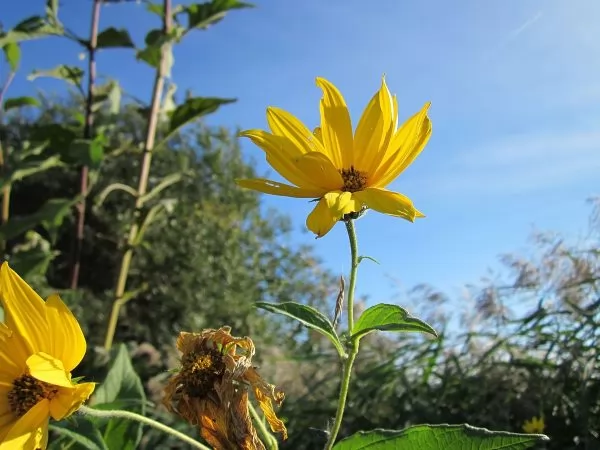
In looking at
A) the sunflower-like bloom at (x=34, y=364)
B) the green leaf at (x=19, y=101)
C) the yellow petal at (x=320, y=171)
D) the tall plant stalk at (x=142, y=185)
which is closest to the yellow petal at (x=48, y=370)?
the sunflower-like bloom at (x=34, y=364)

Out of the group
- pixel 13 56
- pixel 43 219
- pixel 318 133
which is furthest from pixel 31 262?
pixel 318 133

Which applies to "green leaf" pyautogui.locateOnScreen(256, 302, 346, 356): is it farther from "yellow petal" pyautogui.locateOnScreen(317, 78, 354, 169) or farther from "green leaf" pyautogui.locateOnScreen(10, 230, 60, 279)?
"green leaf" pyautogui.locateOnScreen(10, 230, 60, 279)

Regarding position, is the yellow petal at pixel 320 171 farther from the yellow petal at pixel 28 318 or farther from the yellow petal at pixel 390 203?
the yellow petal at pixel 28 318

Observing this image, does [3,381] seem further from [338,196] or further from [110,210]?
[110,210]

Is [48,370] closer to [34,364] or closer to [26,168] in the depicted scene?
[34,364]

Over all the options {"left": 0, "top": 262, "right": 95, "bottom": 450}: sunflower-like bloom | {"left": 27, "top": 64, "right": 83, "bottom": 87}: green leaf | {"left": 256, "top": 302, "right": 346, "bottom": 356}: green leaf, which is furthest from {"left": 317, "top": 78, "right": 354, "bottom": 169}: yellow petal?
{"left": 27, "top": 64, "right": 83, "bottom": 87}: green leaf
